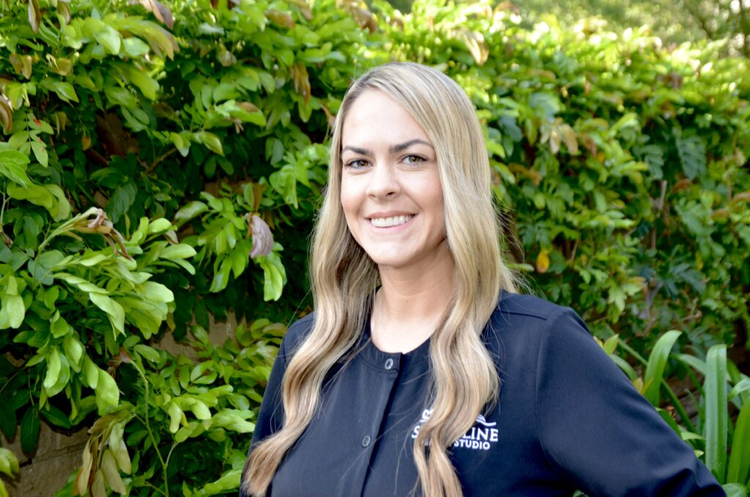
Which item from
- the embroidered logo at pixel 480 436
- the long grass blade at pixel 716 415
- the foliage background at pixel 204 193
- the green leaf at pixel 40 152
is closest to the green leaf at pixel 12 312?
the foliage background at pixel 204 193

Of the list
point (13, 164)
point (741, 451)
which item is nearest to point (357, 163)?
point (13, 164)

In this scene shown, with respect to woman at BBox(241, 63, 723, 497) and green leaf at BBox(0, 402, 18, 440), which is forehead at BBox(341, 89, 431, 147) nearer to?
woman at BBox(241, 63, 723, 497)

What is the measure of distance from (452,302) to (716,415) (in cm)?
143

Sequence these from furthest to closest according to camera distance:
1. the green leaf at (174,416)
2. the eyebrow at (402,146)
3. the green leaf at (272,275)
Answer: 1. the green leaf at (272,275)
2. the green leaf at (174,416)
3. the eyebrow at (402,146)

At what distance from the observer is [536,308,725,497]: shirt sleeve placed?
1512mm

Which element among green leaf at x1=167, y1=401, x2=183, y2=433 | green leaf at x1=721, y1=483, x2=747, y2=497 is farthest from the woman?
green leaf at x1=721, y1=483, x2=747, y2=497

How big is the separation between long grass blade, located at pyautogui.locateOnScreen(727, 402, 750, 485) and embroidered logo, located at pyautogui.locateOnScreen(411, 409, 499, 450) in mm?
1418

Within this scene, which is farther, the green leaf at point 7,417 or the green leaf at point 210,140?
the green leaf at point 210,140

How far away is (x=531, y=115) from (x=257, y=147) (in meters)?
1.25

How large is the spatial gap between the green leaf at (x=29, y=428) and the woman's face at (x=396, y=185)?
1.06m

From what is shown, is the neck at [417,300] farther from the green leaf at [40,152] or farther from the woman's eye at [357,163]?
the green leaf at [40,152]

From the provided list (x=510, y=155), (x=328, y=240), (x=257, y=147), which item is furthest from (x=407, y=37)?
(x=328, y=240)

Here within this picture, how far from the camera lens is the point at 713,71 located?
4926 millimetres

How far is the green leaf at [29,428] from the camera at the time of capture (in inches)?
85.6
